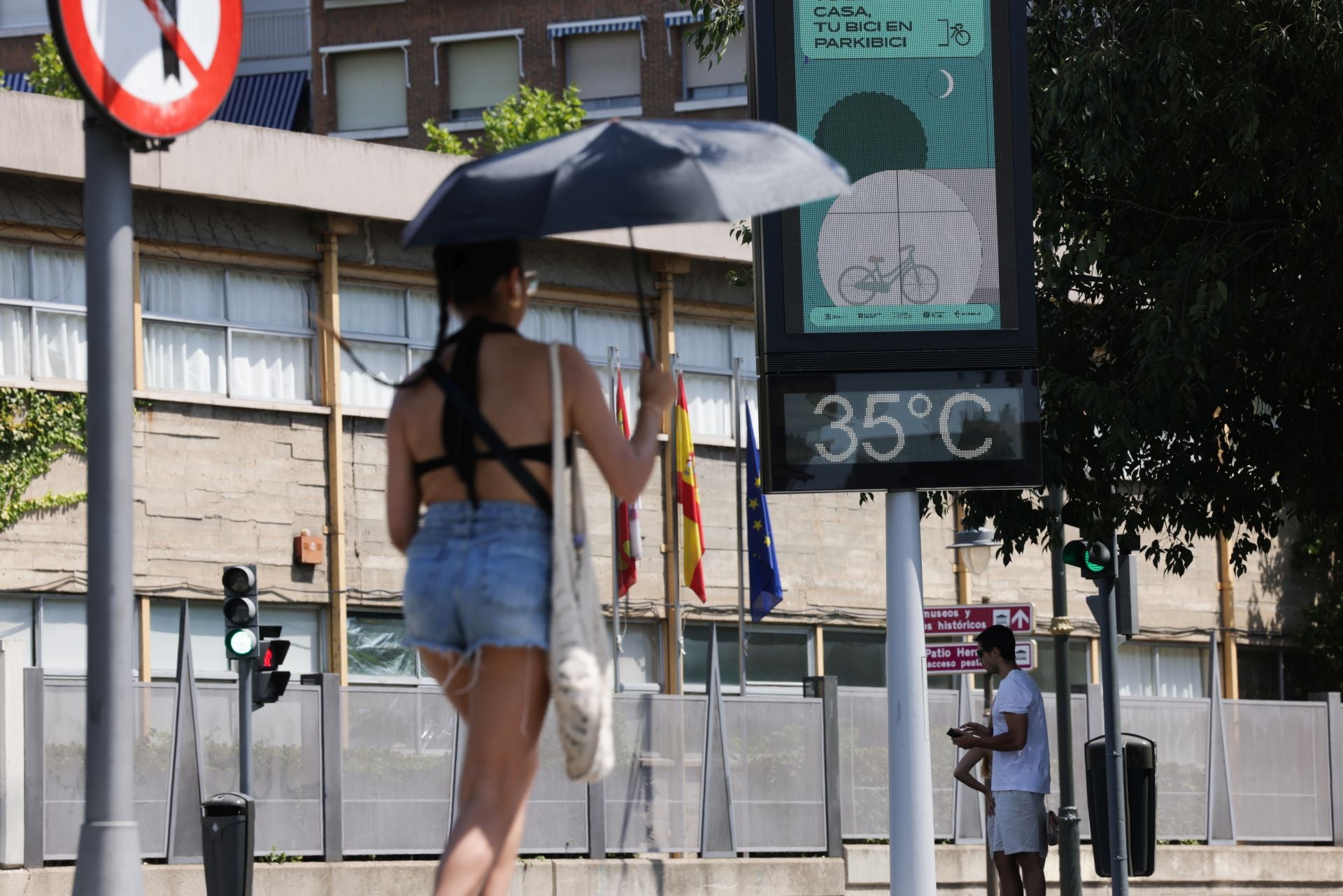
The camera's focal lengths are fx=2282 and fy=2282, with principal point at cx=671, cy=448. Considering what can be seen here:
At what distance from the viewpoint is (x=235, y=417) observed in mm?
24125

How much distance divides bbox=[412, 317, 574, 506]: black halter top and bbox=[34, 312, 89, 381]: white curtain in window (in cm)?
1894

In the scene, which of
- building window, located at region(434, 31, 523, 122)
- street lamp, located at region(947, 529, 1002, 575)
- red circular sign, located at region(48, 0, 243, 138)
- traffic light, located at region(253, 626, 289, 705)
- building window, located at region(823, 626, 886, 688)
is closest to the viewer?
red circular sign, located at region(48, 0, 243, 138)

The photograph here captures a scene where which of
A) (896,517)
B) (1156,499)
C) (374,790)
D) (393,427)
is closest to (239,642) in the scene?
(374,790)

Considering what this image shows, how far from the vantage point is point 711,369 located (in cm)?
2797

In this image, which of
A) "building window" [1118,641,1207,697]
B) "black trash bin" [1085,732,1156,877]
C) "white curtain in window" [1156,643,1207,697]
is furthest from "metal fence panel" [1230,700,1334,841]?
"black trash bin" [1085,732,1156,877]

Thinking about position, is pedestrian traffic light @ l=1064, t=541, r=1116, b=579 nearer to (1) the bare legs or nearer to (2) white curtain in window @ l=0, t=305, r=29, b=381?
(1) the bare legs

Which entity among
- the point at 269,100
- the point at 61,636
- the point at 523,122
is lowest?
the point at 61,636

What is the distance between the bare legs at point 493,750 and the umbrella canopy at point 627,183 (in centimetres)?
92

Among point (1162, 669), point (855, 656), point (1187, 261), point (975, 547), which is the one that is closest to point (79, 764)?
point (975, 547)

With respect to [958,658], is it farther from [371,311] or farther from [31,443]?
[31,443]

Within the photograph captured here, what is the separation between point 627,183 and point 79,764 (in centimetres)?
1307

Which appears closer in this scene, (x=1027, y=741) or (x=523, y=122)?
(x=1027, y=741)

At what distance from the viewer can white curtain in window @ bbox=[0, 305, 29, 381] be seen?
22719 millimetres

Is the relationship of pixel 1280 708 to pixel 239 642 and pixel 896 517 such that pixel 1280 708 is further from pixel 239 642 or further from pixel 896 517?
pixel 896 517
